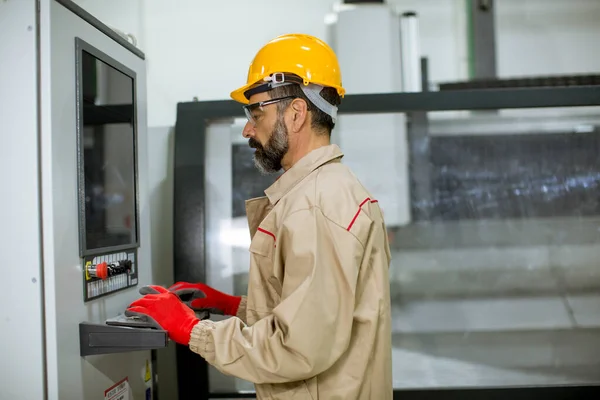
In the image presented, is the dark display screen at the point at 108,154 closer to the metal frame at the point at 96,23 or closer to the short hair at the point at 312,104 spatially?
the metal frame at the point at 96,23

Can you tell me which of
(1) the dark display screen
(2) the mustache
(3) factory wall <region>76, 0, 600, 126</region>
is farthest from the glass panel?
(2) the mustache

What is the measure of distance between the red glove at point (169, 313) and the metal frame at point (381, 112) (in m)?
0.92

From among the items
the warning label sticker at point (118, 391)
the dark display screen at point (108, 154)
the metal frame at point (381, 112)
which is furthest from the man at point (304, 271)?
the metal frame at point (381, 112)

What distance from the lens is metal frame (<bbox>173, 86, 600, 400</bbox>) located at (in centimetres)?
211

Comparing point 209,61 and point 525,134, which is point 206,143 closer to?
point 209,61

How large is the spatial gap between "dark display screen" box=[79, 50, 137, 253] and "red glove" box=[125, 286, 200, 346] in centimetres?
24

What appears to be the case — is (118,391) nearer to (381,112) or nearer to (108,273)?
(108,273)

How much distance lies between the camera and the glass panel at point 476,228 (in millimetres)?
2254

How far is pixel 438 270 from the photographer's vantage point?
7.47 ft

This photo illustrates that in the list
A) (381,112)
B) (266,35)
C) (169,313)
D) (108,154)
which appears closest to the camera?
(169,313)

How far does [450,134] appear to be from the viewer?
90.4 inches

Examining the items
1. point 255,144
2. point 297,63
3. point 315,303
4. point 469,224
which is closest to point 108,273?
point 255,144

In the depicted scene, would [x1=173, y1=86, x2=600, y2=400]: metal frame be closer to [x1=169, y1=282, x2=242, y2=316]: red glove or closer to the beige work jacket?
[x1=169, y1=282, x2=242, y2=316]: red glove

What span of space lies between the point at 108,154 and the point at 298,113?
86 centimetres
